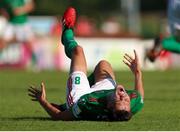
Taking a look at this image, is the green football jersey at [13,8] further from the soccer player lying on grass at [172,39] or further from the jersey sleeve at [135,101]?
the jersey sleeve at [135,101]

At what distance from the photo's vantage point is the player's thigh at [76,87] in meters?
11.3

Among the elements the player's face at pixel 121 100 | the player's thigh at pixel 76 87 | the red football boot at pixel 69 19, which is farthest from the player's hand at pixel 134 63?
the red football boot at pixel 69 19

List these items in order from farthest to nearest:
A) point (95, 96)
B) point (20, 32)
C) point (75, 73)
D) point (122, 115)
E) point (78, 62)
→ point (20, 32)
point (78, 62)
point (75, 73)
point (95, 96)
point (122, 115)

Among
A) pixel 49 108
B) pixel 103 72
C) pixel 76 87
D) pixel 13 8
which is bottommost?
pixel 13 8

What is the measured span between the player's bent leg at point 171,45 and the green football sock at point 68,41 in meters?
4.61

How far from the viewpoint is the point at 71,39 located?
12.3m

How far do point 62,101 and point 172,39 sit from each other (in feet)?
9.37

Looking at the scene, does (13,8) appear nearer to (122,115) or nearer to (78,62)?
(78,62)

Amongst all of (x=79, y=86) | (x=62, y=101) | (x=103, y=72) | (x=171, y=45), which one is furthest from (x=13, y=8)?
(x=79, y=86)

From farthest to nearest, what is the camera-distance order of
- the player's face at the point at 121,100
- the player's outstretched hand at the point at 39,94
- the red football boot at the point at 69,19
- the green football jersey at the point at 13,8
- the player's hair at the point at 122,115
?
the green football jersey at the point at 13,8, the red football boot at the point at 69,19, the player's outstretched hand at the point at 39,94, the player's hair at the point at 122,115, the player's face at the point at 121,100

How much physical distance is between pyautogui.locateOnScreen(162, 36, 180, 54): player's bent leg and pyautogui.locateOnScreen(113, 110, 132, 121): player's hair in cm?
583

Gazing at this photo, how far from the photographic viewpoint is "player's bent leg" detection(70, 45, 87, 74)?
11633 millimetres

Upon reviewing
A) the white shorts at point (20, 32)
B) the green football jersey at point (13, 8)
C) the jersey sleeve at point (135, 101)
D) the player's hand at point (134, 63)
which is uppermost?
the player's hand at point (134, 63)

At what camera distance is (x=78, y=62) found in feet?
38.4
